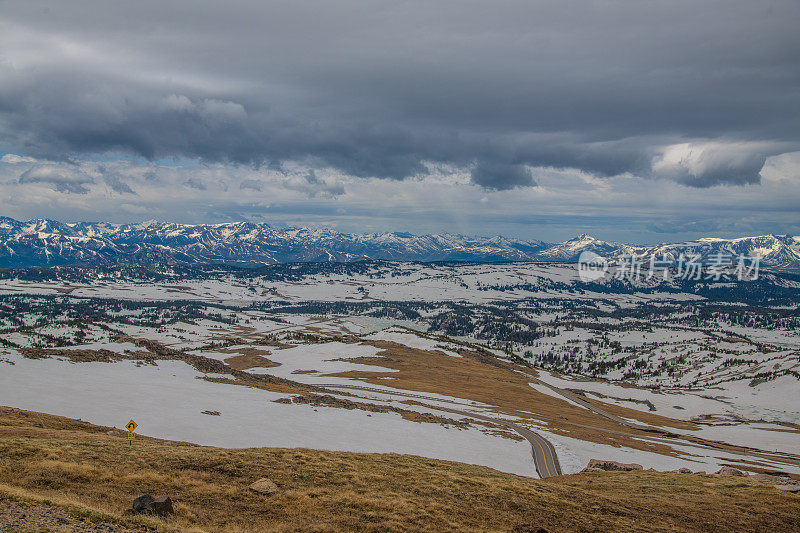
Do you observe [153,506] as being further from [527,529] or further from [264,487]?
[527,529]

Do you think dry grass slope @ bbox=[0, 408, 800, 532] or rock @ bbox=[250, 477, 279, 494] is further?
rock @ bbox=[250, 477, 279, 494]

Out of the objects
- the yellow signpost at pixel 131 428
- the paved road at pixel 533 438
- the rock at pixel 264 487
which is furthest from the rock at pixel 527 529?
the paved road at pixel 533 438

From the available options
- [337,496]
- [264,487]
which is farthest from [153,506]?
[337,496]

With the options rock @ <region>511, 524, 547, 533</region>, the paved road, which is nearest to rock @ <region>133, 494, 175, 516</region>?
rock @ <region>511, 524, 547, 533</region>

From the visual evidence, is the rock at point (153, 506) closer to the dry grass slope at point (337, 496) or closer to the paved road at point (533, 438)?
the dry grass slope at point (337, 496)

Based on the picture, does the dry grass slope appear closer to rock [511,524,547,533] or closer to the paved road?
rock [511,524,547,533]

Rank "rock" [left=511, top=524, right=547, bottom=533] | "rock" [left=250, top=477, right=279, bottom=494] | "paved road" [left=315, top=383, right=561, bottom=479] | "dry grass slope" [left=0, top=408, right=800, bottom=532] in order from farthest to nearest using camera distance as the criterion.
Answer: "paved road" [left=315, top=383, right=561, bottom=479], "rock" [left=250, top=477, right=279, bottom=494], "rock" [left=511, top=524, right=547, bottom=533], "dry grass slope" [left=0, top=408, right=800, bottom=532]
